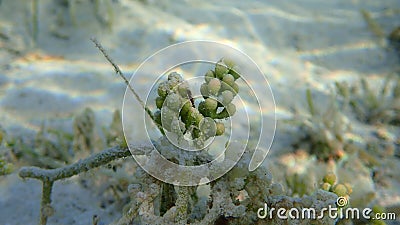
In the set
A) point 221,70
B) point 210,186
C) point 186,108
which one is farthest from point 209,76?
point 210,186

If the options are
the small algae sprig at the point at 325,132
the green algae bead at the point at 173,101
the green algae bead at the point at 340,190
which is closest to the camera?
the green algae bead at the point at 173,101

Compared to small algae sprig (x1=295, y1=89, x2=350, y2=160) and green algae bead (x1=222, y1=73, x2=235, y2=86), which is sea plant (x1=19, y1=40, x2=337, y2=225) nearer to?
green algae bead (x1=222, y1=73, x2=235, y2=86)

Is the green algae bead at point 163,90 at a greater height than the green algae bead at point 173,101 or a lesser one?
greater

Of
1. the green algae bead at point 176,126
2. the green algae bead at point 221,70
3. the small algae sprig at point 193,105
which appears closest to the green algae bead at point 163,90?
the small algae sprig at point 193,105

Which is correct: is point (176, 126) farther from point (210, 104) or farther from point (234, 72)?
point (234, 72)

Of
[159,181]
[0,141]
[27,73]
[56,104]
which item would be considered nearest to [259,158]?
[159,181]

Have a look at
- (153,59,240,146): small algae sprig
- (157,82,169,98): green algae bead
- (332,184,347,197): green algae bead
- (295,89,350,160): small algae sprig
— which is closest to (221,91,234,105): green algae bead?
(153,59,240,146): small algae sprig

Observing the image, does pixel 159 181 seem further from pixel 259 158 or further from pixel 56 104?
pixel 56 104

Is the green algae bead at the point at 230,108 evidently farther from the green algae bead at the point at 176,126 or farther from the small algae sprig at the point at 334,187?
the small algae sprig at the point at 334,187
